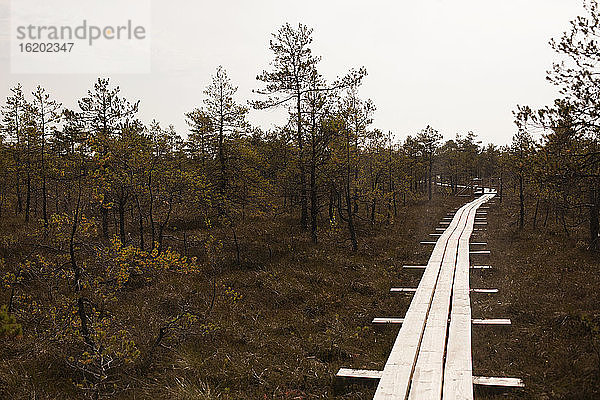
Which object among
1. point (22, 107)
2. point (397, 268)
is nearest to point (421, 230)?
point (397, 268)

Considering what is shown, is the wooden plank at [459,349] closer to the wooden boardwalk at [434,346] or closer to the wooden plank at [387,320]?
the wooden boardwalk at [434,346]

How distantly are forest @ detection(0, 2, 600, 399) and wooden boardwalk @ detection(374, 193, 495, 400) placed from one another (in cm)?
68

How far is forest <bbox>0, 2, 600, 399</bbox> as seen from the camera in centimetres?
774

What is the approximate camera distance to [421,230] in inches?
979

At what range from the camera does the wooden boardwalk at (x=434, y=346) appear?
630 centimetres

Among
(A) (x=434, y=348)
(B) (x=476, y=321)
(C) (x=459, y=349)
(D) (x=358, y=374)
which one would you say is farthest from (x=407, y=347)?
(B) (x=476, y=321)

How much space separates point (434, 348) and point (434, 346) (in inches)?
4.2

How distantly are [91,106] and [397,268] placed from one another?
1768cm

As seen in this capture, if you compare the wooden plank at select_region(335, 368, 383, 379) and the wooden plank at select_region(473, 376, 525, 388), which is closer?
the wooden plank at select_region(473, 376, 525, 388)

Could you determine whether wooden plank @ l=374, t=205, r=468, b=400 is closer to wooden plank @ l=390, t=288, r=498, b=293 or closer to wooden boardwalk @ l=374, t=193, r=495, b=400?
wooden boardwalk @ l=374, t=193, r=495, b=400

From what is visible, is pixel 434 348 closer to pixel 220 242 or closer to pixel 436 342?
pixel 436 342

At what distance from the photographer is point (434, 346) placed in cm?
786

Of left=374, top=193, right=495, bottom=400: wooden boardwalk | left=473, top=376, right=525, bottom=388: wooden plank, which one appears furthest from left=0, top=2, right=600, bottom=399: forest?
left=473, top=376, right=525, bottom=388: wooden plank

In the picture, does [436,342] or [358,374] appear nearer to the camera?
[358,374]
